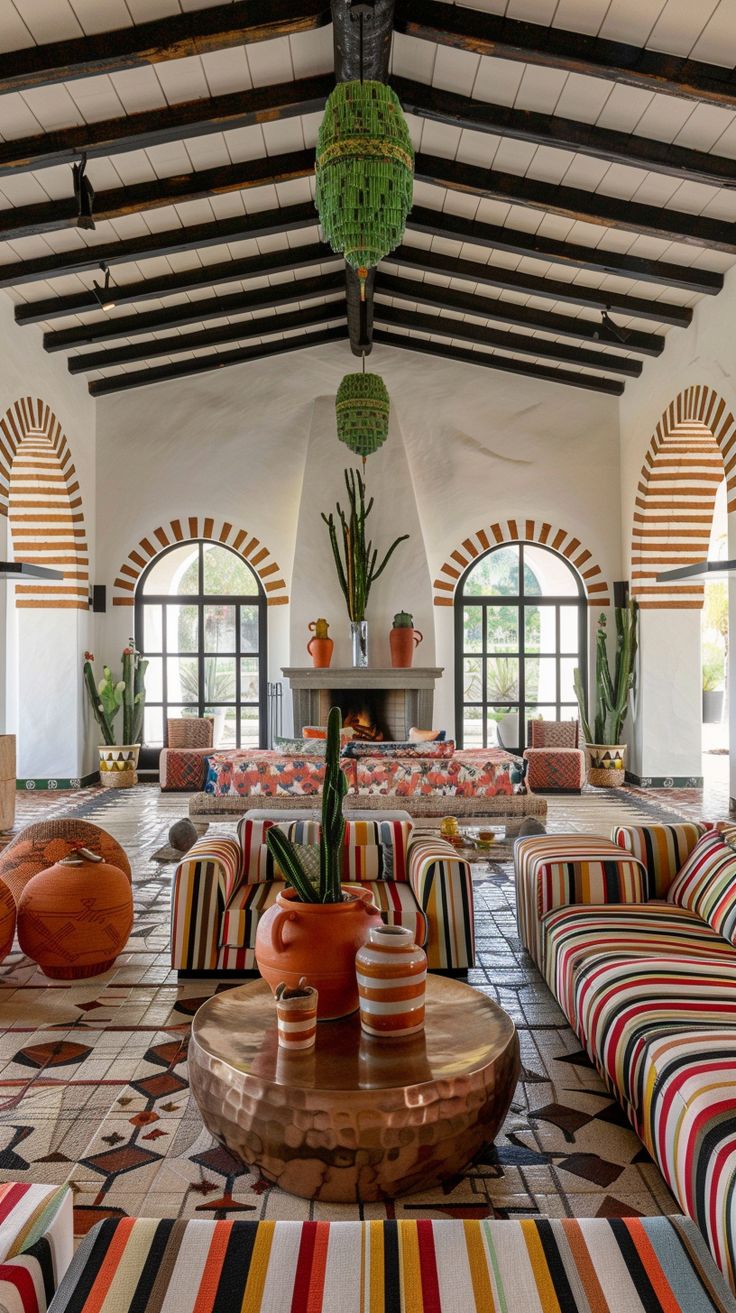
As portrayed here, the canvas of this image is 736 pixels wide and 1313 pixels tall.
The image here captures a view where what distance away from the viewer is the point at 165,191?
21.0 feet

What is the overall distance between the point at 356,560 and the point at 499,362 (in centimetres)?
275

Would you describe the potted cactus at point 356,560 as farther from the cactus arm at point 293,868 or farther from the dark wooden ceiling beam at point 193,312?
the cactus arm at point 293,868

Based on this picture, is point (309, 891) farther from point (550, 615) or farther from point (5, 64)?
point (550, 615)

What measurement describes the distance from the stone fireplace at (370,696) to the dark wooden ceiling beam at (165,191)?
182 inches

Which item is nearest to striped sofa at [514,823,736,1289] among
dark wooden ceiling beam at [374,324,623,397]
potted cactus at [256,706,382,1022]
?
potted cactus at [256,706,382,1022]

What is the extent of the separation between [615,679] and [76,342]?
6.47 meters

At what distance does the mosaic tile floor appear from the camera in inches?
87.8

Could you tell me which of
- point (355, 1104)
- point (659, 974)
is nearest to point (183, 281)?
point (659, 974)

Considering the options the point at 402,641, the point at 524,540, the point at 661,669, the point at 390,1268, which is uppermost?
the point at 524,540

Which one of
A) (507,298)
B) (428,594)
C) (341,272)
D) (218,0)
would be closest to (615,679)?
(428,594)

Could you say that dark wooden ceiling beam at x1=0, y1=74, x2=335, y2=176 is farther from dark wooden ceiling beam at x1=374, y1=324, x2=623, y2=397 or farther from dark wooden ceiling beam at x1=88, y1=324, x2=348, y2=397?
dark wooden ceiling beam at x1=374, y1=324, x2=623, y2=397

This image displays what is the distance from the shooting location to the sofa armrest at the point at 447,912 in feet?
12.1

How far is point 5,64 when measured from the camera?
4.68 metres

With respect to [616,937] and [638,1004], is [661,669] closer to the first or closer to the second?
[616,937]
